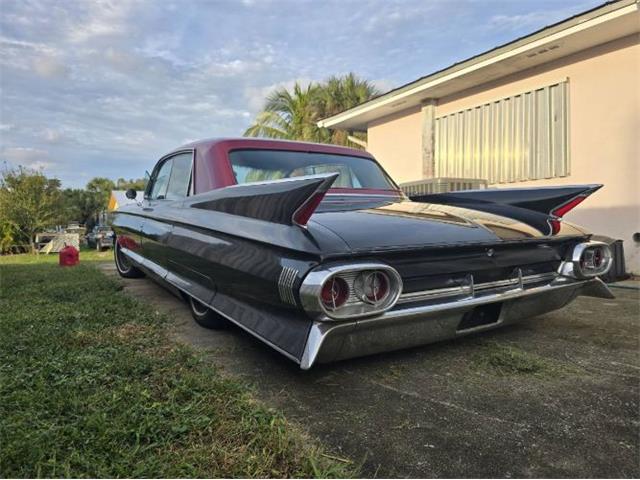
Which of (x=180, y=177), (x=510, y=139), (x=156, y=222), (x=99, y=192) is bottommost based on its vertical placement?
(x=156, y=222)

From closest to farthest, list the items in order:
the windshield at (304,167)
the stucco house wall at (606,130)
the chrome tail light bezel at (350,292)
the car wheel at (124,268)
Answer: the chrome tail light bezel at (350,292)
the windshield at (304,167)
the car wheel at (124,268)
the stucco house wall at (606,130)

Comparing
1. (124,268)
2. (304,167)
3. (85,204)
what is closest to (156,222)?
(304,167)

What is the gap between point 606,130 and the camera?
6.02 m

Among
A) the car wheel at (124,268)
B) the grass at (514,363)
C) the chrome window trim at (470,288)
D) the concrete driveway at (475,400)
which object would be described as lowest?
the concrete driveway at (475,400)

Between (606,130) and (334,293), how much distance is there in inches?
232

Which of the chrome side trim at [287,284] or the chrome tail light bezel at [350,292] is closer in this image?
the chrome tail light bezel at [350,292]

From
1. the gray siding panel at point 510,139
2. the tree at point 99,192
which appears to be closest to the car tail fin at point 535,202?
the gray siding panel at point 510,139

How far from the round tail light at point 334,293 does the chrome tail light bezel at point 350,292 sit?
0.05 ft

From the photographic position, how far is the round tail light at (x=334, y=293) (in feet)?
5.80

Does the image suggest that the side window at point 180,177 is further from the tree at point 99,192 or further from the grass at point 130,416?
the tree at point 99,192

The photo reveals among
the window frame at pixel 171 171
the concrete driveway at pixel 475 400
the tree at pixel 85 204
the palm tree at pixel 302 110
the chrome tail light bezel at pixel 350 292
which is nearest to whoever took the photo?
the concrete driveway at pixel 475 400

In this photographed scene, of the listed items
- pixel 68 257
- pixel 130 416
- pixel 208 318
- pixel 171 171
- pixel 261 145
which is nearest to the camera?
pixel 130 416

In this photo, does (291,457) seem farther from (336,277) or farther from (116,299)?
(116,299)

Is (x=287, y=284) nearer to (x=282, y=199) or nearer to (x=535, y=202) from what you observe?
(x=282, y=199)
